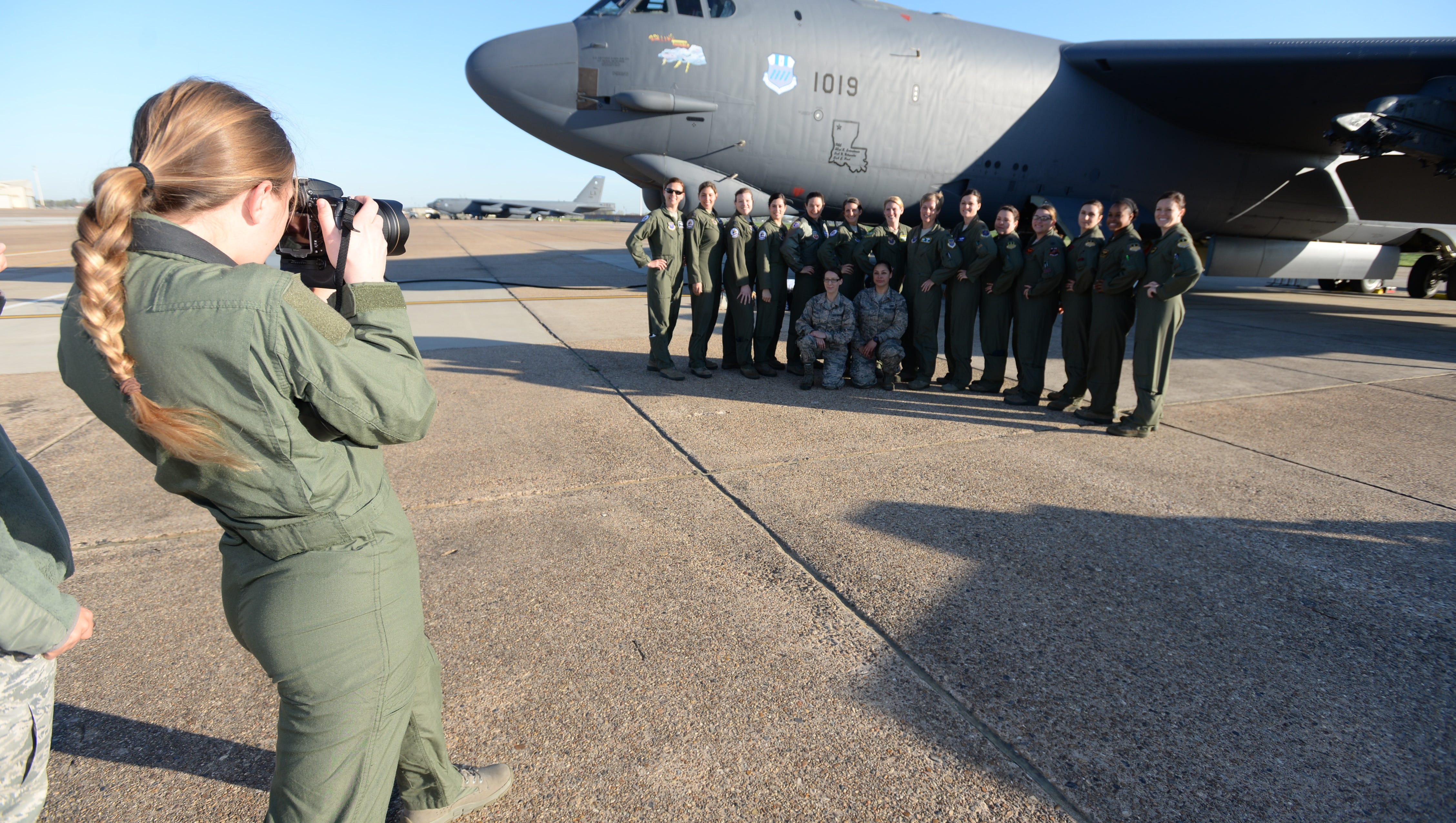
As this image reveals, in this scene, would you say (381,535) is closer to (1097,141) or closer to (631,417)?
(631,417)

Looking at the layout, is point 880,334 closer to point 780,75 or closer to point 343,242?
point 780,75

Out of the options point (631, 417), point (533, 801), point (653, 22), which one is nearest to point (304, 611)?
point (533, 801)

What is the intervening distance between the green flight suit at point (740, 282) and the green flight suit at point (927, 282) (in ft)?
4.98

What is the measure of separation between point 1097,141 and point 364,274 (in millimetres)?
11746

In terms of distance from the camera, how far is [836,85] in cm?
934

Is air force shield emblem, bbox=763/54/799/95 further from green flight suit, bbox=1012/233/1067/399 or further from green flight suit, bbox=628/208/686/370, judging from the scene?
green flight suit, bbox=1012/233/1067/399

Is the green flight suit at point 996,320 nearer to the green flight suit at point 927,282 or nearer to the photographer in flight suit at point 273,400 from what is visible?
the green flight suit at point 927,282

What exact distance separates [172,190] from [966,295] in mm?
6531

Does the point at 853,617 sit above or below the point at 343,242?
below

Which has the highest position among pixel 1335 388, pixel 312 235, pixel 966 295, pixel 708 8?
pixel 708 8

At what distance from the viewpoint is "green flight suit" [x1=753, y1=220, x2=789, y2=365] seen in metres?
7.23

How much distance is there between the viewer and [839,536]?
3.71 metres

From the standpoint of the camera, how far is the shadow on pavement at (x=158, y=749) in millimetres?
2166

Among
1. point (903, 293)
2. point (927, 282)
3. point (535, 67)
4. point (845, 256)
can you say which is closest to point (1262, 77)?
point (903, 293)
